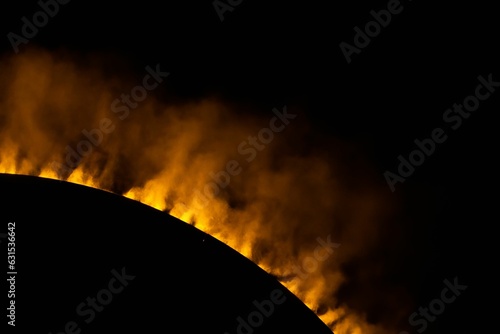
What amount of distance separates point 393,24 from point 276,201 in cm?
348

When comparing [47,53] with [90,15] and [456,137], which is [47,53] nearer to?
[90,15]

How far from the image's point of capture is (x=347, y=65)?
8781 millimetres

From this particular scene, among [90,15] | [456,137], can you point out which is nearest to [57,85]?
[90,15]

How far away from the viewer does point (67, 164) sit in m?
7.77

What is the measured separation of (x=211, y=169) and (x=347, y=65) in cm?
277

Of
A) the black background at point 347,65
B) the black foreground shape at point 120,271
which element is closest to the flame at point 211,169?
the black background at point 347,65

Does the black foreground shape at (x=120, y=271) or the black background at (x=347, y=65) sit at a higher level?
the black background at (x=347, y=65)

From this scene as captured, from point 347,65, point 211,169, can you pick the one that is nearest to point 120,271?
point 211,169

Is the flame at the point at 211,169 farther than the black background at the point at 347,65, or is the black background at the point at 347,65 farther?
the black background at the point at 347,65

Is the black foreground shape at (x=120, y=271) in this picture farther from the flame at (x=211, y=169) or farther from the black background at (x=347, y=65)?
the black background at (x=347, y=65)

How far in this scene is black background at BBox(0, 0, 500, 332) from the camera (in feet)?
28.2

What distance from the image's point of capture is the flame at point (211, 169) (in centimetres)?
779

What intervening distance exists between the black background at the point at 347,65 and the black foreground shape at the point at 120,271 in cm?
272

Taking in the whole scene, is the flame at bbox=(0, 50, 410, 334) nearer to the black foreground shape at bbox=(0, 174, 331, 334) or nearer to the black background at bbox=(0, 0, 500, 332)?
the black background at bbox=(0, 0, 500, 332)
